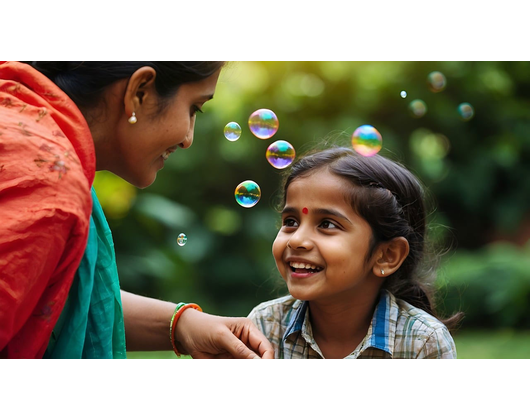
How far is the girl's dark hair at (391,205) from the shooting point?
69.8 inches

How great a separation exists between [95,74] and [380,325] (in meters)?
1.00

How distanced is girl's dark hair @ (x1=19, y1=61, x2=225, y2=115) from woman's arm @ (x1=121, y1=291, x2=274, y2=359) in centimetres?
56

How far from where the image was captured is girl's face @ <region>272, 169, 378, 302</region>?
5.43 ft

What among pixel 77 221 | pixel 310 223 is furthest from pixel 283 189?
pixel 77 221

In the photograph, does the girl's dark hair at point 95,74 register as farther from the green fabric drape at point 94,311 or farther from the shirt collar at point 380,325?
the shirt collar at point 380,325

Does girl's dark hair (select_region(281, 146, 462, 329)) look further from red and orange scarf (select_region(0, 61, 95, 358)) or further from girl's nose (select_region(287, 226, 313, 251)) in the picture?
red and orange scarf (select_region(0, 61, 95, 358))

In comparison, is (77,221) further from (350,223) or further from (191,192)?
(191,192)

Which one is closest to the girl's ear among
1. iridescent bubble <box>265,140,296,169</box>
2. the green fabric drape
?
iridescent bubble <box>265,140,296,169</box>

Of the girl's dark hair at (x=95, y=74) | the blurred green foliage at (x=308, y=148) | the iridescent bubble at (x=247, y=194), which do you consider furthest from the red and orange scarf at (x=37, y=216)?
the blurred green foliage at (x=308, y=148)

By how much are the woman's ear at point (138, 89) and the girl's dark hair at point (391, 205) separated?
56cm

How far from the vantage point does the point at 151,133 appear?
1.50 m

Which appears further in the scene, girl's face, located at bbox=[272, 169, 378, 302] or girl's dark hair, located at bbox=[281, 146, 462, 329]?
girl's dark hair, located at bbox=[281, 146, 462, 329]

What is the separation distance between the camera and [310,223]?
1704 mm

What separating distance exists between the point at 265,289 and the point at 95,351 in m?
3.40
